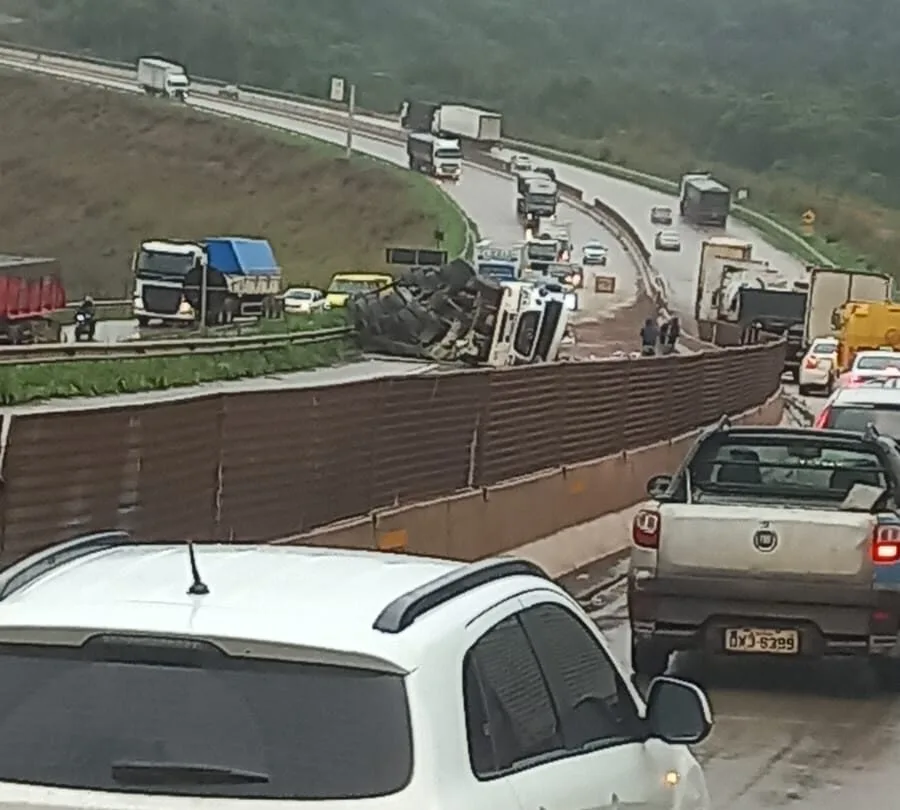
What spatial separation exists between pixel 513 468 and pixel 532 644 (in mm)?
14356

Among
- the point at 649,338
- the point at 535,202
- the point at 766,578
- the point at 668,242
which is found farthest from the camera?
the point at 668,242

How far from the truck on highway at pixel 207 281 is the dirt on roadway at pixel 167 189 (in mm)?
20025

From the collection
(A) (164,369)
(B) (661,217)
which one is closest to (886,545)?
(A) (164,369)

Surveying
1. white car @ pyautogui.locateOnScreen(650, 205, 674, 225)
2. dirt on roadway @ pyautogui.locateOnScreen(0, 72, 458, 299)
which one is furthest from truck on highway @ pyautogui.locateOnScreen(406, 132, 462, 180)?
white car @ pyautogui.locateOnScreen(650, 205, 674, 225)

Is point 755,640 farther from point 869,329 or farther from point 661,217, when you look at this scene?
point 661,217

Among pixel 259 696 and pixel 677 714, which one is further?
pixel 677 714

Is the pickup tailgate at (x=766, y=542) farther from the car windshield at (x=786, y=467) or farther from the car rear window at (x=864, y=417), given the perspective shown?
the car rear window at (x=864, y=417)

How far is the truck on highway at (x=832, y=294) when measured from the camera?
66500mm

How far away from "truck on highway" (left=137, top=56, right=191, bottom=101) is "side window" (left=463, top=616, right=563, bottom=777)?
401 feet

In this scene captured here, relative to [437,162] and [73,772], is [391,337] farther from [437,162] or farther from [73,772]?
[437,162]

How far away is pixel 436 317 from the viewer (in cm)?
5078

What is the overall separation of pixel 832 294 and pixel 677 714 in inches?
2434

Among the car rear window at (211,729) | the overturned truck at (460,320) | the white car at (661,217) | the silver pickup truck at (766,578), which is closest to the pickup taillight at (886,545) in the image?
the silver pickup truck at (766,578)

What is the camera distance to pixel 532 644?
18.9 ft
